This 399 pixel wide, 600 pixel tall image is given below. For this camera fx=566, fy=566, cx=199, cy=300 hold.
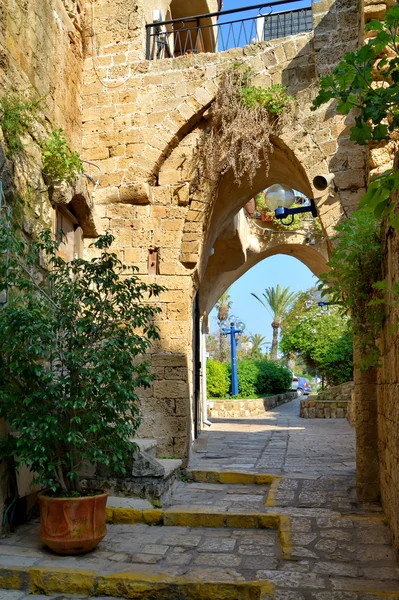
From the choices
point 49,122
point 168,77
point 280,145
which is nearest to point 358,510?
point 280,145

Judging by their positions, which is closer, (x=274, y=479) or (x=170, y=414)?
(x=274, y=479)

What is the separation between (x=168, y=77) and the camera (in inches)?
260

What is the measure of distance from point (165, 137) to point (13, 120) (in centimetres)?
243

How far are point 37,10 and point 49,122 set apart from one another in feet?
3.26

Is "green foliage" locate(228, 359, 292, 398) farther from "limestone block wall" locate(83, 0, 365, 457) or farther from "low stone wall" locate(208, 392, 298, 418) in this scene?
"limestone block wall" locate(83, 0, 365, 457)

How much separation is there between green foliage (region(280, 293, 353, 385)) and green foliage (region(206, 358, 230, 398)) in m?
2.23

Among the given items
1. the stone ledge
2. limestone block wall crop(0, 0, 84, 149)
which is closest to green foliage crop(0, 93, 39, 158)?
limestone block wall crop(0, 0, 84, 149)

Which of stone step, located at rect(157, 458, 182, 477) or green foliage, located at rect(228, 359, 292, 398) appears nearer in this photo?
stone step, located at rect(157, 458, 182, 477)

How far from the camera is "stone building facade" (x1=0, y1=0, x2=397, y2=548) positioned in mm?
5957

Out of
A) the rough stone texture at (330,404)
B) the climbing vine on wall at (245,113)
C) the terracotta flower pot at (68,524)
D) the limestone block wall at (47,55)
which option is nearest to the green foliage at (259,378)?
the rough stone texture at (330,404)

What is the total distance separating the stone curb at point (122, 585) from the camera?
3135 millimetres

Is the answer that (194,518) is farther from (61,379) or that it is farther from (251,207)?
(251,207)

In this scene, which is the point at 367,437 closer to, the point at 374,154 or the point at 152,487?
the point at 152,487

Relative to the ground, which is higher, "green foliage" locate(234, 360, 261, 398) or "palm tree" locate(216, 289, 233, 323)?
"palm tree" locate(216, 289, 233, 323)
